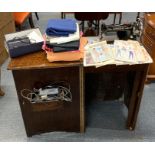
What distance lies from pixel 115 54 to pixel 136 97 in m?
0.41

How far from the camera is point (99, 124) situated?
1909 millimetres

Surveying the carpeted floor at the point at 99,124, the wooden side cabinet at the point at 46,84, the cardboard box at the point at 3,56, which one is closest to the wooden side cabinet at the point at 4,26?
the cardboard box at the point at 3,56

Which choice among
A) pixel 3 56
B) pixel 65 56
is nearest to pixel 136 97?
pixel 65 56

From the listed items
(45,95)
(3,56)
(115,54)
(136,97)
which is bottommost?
(3,56)

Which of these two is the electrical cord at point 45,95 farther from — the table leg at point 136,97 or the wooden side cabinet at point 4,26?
the wooden side cabinet at point 4,26

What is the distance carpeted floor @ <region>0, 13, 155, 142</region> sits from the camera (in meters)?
1.79

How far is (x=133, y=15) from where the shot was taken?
4.29 m

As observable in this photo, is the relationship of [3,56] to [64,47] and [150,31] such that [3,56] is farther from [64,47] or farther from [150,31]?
[150,31]

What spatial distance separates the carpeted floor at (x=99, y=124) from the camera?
70.4 inches

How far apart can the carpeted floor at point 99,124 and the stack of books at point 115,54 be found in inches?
26.4
